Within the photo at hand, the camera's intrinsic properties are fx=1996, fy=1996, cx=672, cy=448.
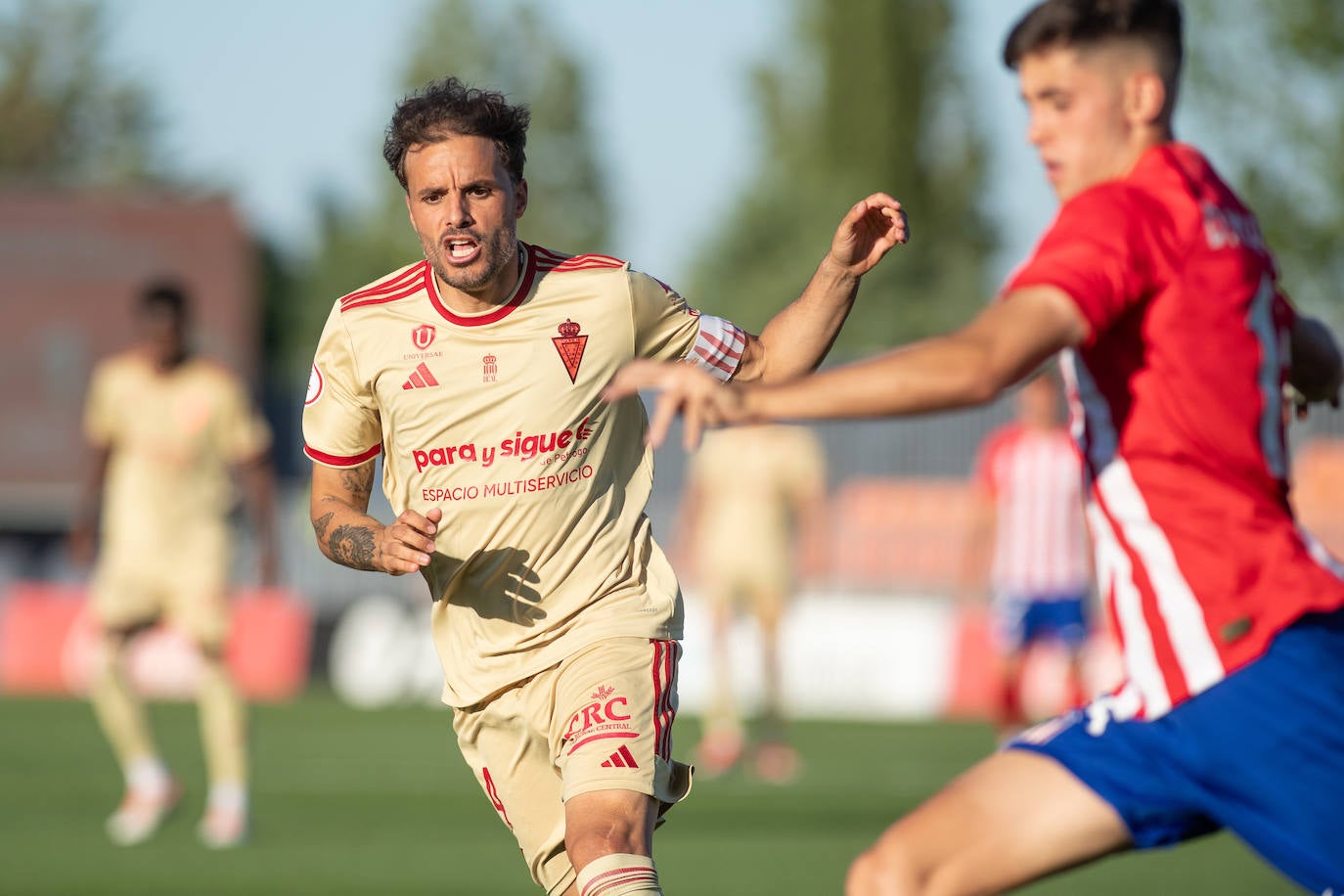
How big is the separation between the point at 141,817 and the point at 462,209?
642 centimetres

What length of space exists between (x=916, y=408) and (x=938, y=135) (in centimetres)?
7274

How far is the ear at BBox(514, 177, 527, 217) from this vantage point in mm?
5336

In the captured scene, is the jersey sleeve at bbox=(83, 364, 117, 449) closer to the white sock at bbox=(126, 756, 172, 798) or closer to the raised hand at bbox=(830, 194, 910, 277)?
the white sock at bbox=(126, 756, 172, 798)

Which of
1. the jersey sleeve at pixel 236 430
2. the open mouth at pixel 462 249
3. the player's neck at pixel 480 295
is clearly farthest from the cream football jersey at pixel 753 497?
the open mouth at pixel 462 249

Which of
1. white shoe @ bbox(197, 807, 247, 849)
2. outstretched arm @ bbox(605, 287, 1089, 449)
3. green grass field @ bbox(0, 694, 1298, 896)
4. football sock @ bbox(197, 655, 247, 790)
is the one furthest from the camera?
football sock @ bbox(197, 655, 247, 790)

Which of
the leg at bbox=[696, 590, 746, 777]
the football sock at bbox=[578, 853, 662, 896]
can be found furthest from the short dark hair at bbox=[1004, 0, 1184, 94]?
the leg at bbox=[696, 590, 746, 777]

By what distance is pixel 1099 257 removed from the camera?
148 inches

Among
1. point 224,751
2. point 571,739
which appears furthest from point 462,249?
point 224,751

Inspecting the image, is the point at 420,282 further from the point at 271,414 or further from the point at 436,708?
the point at 271,414

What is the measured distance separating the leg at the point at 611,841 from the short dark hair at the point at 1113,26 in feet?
6.79

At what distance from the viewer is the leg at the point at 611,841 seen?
471 cm

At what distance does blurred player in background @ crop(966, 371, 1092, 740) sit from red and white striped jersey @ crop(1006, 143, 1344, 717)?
9.58 m

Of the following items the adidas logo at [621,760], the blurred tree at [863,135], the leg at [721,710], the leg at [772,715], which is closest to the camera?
the adidas logo at [621,760]

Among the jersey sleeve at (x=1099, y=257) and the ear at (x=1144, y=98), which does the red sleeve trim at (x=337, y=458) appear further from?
the ear at (x=1144, y=98)
